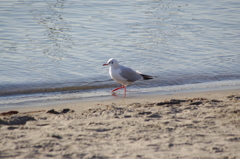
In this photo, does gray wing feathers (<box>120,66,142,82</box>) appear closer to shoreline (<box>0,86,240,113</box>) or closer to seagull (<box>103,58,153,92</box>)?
seagull (<box>103,58,153,92</box>)

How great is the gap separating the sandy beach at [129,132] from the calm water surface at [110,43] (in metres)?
2.59

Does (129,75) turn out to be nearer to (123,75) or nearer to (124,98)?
(123,75)

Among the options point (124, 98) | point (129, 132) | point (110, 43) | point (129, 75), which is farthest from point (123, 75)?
point (129, 132)

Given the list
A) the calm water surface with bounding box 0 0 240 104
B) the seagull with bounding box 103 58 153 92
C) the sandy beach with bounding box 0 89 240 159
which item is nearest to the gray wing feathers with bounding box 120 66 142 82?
the seagull with bounding box 103 58 153 92

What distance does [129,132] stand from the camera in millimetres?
4238

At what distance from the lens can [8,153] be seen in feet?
11.7

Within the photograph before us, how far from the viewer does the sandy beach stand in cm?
367

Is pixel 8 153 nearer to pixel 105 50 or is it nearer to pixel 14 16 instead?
pixel 105 50

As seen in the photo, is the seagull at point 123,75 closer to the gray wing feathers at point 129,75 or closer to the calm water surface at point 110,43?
the gray wing feathers at point 129,75

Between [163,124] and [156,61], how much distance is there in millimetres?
5117

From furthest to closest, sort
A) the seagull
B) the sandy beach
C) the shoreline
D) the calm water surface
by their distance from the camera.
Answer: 1. the calm water surface
2. the seagull
3. the shoreline
4. the sandy beach

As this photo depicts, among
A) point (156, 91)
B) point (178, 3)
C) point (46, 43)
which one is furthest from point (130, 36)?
point (178, 3)

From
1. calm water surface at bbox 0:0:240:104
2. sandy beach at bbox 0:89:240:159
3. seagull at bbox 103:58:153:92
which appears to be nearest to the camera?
sandy beach at bbox 0:89:240:159

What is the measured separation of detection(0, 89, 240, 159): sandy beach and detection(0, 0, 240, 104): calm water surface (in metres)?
2.59
